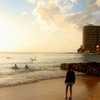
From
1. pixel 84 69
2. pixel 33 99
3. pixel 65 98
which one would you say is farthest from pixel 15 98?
pixel 84 69

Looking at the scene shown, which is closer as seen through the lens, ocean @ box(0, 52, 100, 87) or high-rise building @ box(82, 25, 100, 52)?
ocean @ box(0, 52, 100, 87)

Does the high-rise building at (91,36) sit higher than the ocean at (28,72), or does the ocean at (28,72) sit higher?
the high-rise building at (91,36)

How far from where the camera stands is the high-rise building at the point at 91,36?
161m

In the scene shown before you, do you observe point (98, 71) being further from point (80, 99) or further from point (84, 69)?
point (80, 99)

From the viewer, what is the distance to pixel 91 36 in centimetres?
16088

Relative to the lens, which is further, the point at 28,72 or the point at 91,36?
the point at 91,36

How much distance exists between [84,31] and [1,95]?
16407 cm

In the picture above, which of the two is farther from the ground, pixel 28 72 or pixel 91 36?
pixel 91 36

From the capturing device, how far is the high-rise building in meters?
161

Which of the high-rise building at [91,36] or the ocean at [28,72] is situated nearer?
the ocean at [28,72]

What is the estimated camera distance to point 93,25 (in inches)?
6501

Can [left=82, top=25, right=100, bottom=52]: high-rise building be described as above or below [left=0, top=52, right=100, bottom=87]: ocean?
above

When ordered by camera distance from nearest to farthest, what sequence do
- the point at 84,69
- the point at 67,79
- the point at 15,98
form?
the point at 67,79, the point at 15,98, the point at 84,69

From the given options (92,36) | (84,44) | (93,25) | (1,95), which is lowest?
(1,95)
